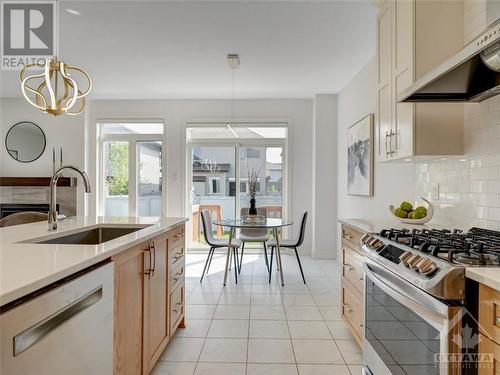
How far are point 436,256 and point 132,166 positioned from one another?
518 centimetres

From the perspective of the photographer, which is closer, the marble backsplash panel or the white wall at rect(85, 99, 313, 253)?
the marble backsplash panel

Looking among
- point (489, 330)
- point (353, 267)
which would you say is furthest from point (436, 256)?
point (353, 267)

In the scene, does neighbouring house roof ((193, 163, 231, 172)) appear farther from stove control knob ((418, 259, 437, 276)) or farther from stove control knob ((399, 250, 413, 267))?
stove control knob ((418, 259, 437, 276))

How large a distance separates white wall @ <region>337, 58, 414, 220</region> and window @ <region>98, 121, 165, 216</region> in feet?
10.0

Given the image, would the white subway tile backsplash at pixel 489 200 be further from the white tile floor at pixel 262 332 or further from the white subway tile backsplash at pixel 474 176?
the white tile floor at pixel 262 332

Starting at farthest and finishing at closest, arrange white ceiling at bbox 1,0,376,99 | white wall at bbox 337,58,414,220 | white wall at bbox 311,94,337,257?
white wall at bbox 311,94,337,257 → white wall at bbox 337,58,414,220 → white ceiling at bbox 1,0,376,99

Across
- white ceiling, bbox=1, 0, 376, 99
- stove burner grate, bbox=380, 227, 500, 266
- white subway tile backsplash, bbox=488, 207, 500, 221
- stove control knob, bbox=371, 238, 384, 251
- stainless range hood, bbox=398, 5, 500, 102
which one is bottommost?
stove control knob, bbox=371, 238, 384, 251

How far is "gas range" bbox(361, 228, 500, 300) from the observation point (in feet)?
3.45

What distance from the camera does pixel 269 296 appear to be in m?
3.29

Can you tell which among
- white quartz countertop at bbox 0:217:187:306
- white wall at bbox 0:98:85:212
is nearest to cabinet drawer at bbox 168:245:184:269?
white quartz countertop at bbox 0:217:187:306

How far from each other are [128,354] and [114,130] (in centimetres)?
479

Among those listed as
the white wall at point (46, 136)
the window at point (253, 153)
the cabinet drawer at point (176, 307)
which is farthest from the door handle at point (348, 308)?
the white wall at point (46, 136)

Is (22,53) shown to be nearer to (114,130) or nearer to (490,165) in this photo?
(114,130)

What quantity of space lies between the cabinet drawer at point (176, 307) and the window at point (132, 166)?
3.15m
